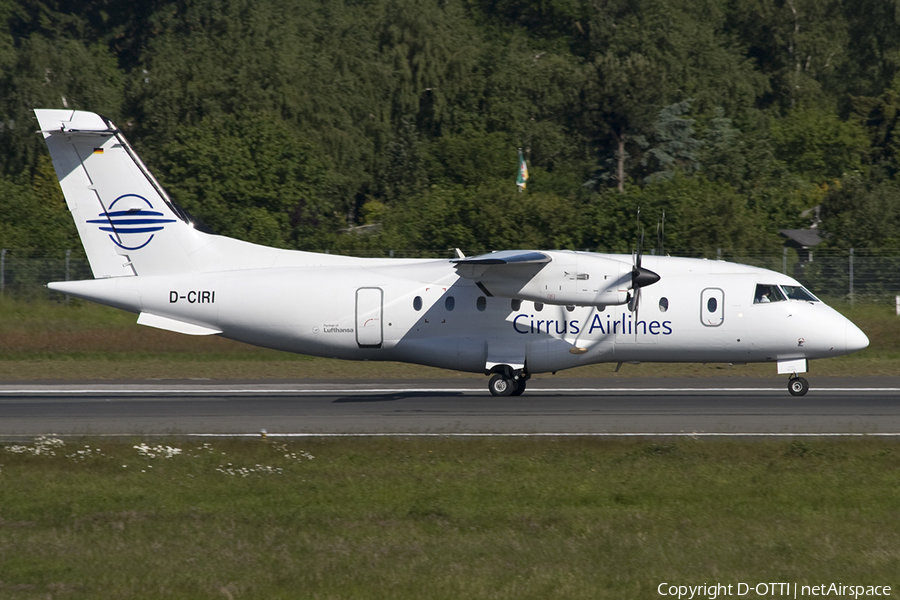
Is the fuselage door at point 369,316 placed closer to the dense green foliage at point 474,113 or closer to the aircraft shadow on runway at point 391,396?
the aircraft shadow on runway at point 391,396

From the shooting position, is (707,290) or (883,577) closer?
(883,577)

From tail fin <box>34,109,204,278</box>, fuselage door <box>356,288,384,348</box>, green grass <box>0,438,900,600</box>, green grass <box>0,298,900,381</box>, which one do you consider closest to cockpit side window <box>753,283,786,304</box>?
green grass <box>0,438,900,600</box>

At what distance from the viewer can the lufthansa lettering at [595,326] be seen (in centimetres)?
2098

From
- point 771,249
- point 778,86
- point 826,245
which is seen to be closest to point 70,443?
point 771,249

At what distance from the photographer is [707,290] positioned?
2114cm

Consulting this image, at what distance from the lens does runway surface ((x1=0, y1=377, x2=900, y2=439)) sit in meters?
17.2

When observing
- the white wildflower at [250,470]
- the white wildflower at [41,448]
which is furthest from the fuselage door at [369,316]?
the white wildflower at [250,470]

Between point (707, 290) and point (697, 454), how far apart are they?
22.5 feet

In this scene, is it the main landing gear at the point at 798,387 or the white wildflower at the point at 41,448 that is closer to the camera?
the white wildflower at the point at 41,448

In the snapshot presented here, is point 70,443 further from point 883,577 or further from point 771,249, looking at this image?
point 771,249

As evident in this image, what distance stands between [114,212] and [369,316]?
579 centimetres

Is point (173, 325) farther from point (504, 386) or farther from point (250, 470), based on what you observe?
point (250, 470)

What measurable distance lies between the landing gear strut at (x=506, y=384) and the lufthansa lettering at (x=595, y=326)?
99 cm

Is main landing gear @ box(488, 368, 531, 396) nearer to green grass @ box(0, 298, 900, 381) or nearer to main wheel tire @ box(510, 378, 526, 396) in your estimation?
main wheel tire @ box(510, 378, 526, 396)
